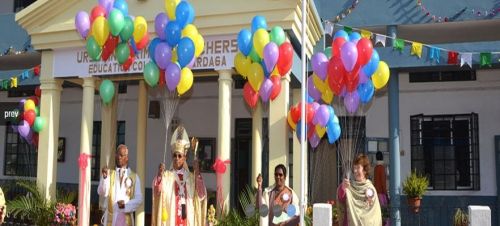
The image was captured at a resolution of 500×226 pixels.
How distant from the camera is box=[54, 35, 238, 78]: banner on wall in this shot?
28.0 feet

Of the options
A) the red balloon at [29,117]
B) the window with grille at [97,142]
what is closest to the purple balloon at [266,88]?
the red balloon at [29,117]

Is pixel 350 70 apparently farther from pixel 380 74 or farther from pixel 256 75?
pixel 256 75

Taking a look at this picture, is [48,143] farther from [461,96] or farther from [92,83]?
[461,96]

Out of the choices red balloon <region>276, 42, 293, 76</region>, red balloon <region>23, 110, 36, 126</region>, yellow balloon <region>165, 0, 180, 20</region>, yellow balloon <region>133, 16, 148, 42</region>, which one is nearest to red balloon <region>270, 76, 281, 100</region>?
red balloon <region>276, 42, 293, 76</region>

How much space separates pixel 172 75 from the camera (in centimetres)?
746

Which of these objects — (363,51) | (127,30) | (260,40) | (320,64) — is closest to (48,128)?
(127,30)

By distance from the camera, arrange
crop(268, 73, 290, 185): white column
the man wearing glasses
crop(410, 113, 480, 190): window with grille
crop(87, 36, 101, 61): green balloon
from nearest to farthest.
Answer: the man wearing glasses, crop(87, 36, 101, 61): green balloon, crop(268, 73, 290, 185): white column, crop(410, 113, 480, 190): window with grille

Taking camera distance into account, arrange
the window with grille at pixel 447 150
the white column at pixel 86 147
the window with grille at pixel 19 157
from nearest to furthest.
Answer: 1. the white column at pixel 86 147
2. the window with grille at pixel 447 150
3. the window with grille at pixel 19 157

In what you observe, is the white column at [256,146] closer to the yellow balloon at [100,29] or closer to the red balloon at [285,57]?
the red balloon at [285,57]

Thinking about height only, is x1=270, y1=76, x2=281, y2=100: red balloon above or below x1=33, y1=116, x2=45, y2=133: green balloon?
above

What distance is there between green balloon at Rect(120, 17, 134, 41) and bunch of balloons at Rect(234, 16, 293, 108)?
5.39ft

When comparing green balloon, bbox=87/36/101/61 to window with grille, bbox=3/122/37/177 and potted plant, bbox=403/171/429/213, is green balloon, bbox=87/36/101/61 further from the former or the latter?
window with grille, bbox=3/122/37/177

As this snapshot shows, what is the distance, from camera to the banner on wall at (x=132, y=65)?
855cm

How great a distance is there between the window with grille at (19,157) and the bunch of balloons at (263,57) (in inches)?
375
